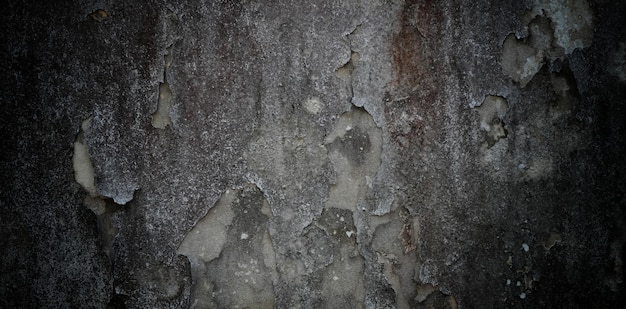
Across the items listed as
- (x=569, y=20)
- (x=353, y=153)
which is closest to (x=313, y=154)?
(x=353, y=153)

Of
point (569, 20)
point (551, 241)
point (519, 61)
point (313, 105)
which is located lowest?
point (551, 241)

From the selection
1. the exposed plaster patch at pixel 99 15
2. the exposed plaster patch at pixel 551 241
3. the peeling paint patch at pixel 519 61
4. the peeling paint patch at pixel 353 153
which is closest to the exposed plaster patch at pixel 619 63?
the peeling paint patch at pixel 519 61

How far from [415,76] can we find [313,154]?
0.38m

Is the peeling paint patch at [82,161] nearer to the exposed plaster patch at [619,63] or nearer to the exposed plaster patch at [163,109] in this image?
the exposed plaster patch at [163,109]

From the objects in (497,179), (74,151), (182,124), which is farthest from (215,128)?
(497,179)

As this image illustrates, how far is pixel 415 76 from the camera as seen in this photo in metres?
1.39

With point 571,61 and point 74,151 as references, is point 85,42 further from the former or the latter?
point 571,61

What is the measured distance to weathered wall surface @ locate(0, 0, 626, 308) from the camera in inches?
53.8

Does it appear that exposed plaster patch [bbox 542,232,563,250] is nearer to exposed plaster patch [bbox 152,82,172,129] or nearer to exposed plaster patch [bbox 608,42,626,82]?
exposed plaster patch [bbox 608,42,626,82]

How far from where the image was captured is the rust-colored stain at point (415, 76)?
4.53ft

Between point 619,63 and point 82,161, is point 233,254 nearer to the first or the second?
point 82,161

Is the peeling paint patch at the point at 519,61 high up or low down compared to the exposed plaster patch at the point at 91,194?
up

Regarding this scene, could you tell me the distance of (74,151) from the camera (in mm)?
1379

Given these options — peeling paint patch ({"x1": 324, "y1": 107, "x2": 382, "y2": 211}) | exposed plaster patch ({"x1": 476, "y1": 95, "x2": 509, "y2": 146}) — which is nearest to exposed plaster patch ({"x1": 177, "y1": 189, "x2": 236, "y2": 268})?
peeling paint patch ({"x1": 324, "y1": 107, "x2": 382, "y2": 211})
